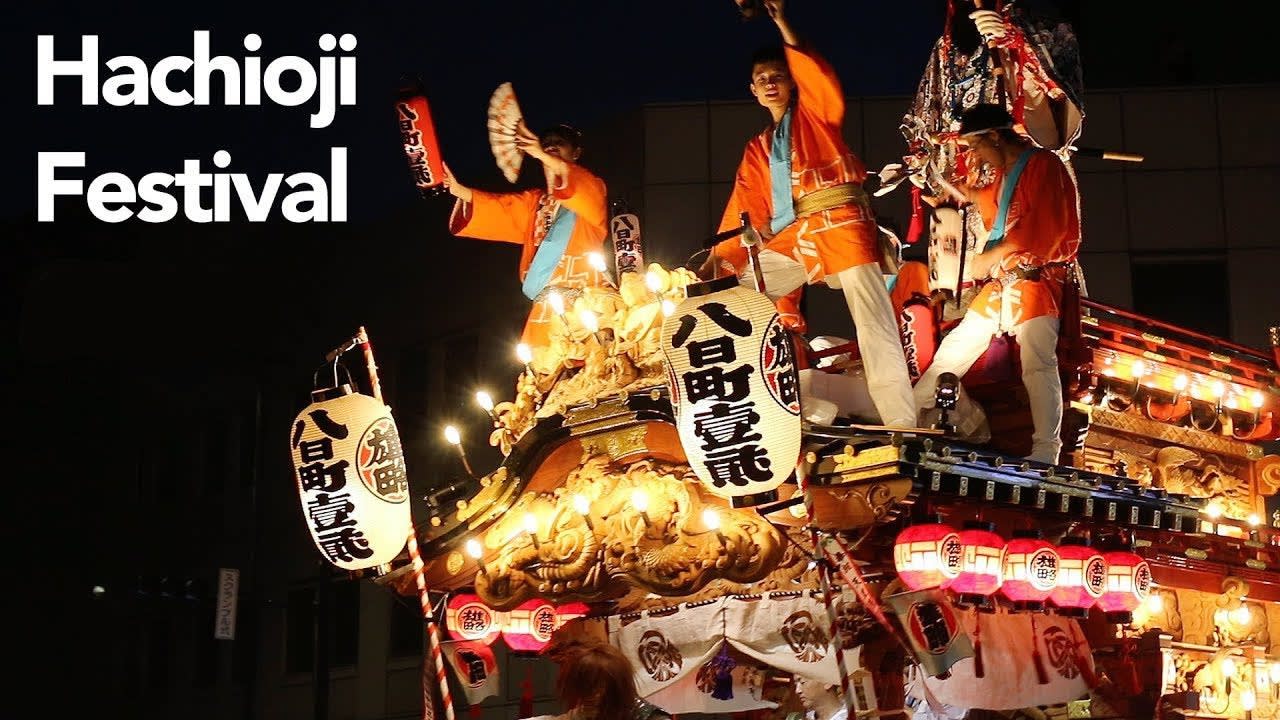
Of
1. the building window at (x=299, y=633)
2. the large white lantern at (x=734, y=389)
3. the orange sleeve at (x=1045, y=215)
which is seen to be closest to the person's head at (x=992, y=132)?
the orange sleeve at (x=1045, y=215)

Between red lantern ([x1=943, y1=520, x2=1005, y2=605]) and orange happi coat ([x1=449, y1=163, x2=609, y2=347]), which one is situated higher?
orange happi coat ([x1=449, y1=163, x2=609, y2=347])

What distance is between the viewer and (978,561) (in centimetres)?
838

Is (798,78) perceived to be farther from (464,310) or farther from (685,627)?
(464,310)

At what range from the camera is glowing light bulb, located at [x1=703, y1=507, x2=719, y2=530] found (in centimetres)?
899

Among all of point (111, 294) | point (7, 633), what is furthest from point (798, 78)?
point (7, 633)

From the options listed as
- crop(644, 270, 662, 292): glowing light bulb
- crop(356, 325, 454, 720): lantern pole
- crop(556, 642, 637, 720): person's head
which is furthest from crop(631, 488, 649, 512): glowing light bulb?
crop(556, 642, 637, 720): person's head

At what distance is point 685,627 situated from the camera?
10812 mm

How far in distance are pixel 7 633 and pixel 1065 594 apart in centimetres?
2569

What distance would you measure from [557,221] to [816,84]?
2933mm

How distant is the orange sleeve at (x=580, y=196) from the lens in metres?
11.5

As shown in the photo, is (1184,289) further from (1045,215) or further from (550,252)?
(1045,215)

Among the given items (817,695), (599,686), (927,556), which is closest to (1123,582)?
(927,556)

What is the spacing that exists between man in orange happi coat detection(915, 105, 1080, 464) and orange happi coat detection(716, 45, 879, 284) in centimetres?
81

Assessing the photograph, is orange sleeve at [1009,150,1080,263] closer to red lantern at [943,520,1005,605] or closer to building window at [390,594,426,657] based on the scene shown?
red lantern at [943,520,1005,605]
